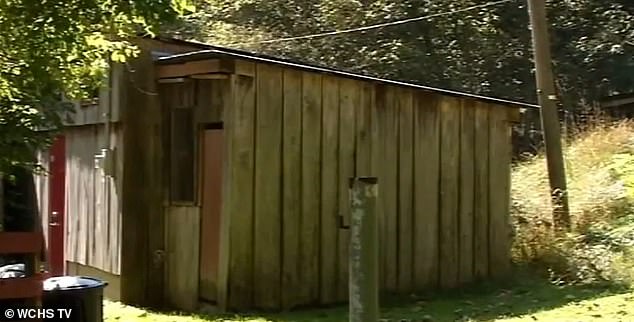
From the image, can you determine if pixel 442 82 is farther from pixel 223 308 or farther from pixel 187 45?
pixel 223 308

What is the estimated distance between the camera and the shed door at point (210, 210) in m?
10.1

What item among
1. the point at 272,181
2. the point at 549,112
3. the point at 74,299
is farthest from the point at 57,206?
the point at 549,112

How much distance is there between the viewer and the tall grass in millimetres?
12172

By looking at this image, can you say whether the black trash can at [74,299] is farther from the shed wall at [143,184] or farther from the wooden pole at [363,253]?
the shed wall at [143,184]

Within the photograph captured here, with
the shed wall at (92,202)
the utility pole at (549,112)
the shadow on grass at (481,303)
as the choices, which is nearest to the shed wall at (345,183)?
the shadow on grass at (481,303)

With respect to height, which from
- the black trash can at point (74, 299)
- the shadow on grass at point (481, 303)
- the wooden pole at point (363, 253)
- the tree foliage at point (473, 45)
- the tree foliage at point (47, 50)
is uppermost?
the tree foliage at point (473, 45)

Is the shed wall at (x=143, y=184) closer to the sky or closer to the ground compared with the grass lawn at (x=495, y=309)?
closer to the sky

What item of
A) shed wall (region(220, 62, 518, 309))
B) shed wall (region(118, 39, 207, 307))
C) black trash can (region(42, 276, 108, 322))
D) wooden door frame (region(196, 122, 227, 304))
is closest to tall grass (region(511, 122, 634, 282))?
shed wall (region(220, 62, 518, 309))

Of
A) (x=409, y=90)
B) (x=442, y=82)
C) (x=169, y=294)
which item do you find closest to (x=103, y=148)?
(x=169, y=294)

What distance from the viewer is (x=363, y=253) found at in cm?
311

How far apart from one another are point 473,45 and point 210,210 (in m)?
16.5

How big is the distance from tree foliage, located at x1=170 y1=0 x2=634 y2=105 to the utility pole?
1119 centimetres

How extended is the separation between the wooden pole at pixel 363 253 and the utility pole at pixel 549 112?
10.4 metres

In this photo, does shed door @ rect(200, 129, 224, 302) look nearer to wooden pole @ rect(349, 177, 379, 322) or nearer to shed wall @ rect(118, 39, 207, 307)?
shed wall @ rect(118, 39, 207, 307)
